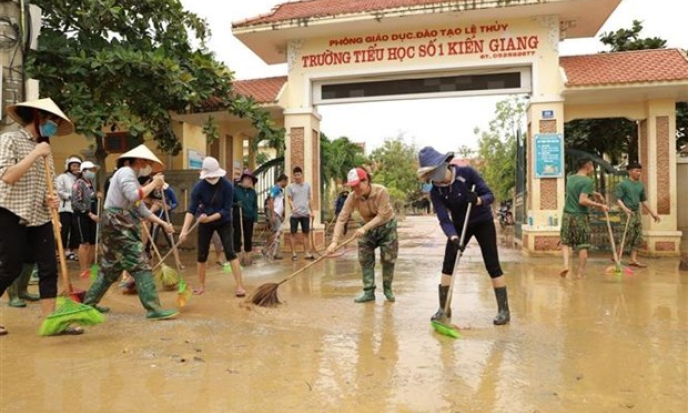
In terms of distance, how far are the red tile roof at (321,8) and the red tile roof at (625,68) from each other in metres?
2.83

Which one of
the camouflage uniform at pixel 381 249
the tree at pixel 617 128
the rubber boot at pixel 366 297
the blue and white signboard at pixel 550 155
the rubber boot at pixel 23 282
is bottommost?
the rubber boot at pixel 366 297

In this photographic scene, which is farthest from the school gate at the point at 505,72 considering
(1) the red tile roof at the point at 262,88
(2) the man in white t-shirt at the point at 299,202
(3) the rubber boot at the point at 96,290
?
(3) the rubber boot at the point at 96,290

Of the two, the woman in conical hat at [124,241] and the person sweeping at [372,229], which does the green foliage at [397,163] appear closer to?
the person sweeping at [372,229]

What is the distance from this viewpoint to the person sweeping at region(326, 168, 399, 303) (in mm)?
5500

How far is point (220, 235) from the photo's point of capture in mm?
5984

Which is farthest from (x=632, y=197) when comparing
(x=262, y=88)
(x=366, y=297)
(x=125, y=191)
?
(x=262, y=88)

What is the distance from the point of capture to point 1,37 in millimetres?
5941

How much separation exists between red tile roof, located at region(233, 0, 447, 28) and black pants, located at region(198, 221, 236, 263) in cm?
620

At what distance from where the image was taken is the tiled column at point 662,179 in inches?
393

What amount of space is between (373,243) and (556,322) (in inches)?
77.8

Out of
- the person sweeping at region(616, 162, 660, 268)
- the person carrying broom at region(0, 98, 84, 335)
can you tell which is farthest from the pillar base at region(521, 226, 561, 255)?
the person carrying broom at region(0, 98, 84, 335)

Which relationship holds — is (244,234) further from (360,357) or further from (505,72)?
(505,72)

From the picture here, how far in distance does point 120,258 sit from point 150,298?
435mm

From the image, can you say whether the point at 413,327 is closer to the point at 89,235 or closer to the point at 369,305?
the point at 369,305
